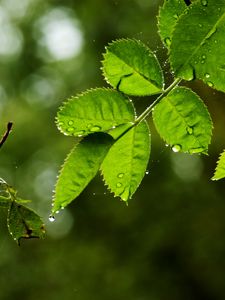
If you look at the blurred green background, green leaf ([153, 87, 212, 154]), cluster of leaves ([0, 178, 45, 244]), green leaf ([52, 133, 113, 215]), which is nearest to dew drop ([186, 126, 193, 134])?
green leaf ([153, 87, 212, 154])

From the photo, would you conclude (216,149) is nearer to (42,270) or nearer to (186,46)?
(42,270)

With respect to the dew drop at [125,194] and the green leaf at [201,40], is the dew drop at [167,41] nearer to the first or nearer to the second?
the green leaf at [201,40]

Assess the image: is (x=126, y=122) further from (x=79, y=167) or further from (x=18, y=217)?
(x=18, y=217)

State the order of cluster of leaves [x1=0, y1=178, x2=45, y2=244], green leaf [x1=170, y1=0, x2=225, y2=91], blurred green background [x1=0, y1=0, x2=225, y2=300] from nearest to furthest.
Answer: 1. green leaf [x1=170, y1=0, x2=225, y2=91]
2. cluster of leaves [x1=0, y1=178, x2=45, y2=244]
3. blurred green background [x1=0, y1=0, x2=225, y2=300]

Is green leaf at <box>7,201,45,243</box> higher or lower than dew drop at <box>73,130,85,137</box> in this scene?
lower

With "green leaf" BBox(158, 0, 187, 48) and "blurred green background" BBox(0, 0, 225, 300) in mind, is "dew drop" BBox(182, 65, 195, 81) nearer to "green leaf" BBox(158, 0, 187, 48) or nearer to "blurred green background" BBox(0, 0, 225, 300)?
"green leaf" BBox(158, 0, 187, 48)

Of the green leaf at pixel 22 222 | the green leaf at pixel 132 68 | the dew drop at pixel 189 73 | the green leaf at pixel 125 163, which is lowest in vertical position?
the green leaf at pixel 22 222

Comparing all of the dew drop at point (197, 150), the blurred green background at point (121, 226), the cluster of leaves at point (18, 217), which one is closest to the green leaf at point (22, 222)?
the cluster of leaves at point (18, 217)
